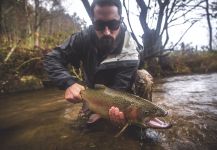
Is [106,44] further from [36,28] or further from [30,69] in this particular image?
[36,28]

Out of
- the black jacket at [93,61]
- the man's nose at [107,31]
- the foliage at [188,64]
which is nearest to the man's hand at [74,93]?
the black jacket at [93,61]

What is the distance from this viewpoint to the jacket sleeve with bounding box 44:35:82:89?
3113 millimetres

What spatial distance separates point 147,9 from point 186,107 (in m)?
6.98

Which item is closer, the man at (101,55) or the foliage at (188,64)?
the man at (101,55)

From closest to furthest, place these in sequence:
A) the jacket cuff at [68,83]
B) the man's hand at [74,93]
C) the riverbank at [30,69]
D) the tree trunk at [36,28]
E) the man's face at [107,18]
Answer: the man's hand at [74,93]
the jacket cuff at [68,83]
the man's face at [107,18]
the riverbank at [30,69]
the tree trunk at [36,28]

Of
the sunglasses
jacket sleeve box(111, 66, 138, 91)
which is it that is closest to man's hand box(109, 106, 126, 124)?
jacket sleeve box(111, 66, 138, 91)

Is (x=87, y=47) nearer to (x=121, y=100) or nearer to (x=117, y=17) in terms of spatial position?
(x=117, y=17)

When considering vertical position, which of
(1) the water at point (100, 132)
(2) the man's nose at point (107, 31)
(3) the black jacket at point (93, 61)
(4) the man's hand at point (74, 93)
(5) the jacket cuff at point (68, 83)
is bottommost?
(1) the water at point (100, 132)

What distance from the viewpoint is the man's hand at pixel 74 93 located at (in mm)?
2871

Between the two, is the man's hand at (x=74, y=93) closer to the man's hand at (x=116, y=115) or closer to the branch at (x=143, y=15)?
the man's hand at (x=116, y=115)

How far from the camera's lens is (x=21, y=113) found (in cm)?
534

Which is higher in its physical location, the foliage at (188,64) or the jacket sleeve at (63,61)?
the jacket sleeve at (63,61)

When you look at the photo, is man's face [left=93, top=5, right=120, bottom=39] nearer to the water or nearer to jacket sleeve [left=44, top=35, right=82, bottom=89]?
jacket sleeve [left=44, top=35, right=82, bottom=89]

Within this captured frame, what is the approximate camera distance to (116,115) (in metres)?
2.67
